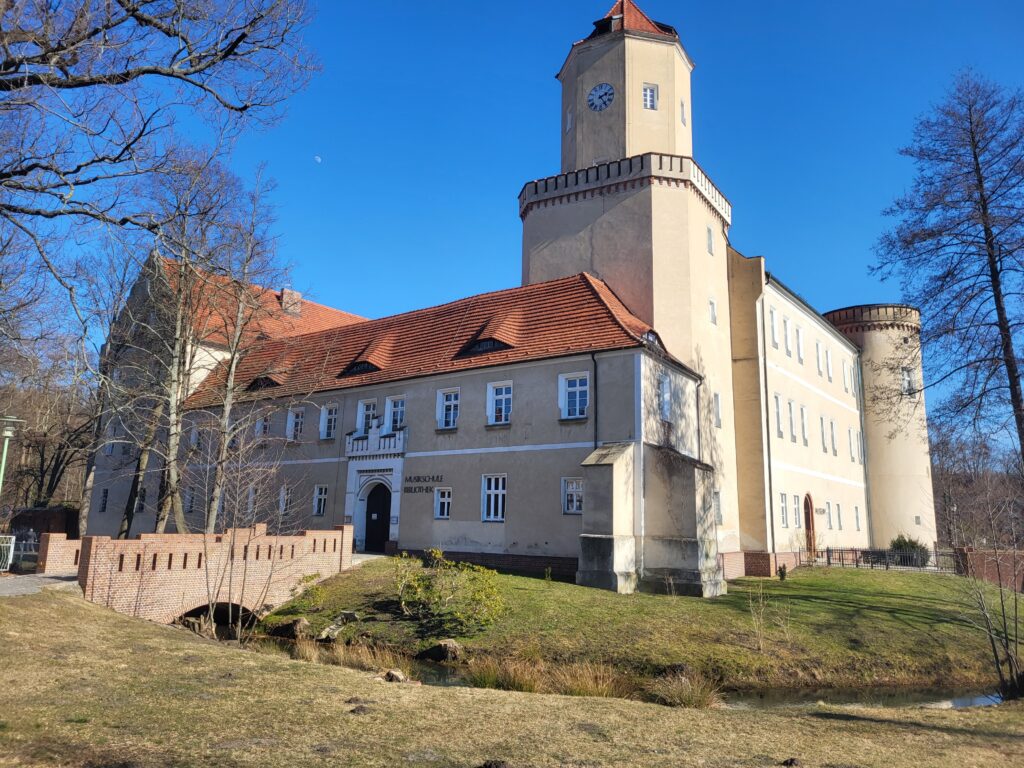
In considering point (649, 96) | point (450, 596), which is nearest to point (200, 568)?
point (450, 596)

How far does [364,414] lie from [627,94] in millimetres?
15999

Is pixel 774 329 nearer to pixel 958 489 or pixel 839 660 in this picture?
pixel 958 489

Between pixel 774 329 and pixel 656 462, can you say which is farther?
pixel 774 329

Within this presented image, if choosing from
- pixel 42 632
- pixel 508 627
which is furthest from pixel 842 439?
pixel 42 632

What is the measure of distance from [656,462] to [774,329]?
41.7 feet

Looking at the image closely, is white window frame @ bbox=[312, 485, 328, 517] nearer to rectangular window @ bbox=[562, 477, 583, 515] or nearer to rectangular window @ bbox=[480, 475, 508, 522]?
rectangular window @ bbox=[480, 475, 508, 522]

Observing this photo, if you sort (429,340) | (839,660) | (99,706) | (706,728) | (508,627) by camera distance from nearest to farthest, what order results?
(99,706), (706,728), (839,660), (508,627), (429,340)

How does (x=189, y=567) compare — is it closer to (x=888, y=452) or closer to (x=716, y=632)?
(x=716, y=632)

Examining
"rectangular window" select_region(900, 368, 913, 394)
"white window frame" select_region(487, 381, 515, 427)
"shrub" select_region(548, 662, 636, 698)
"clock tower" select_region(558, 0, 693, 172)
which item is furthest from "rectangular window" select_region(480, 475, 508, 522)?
"clock tower" select_region(558, 0, 693, 172)

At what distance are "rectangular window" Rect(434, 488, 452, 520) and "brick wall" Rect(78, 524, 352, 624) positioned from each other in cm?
355

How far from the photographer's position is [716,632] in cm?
1639

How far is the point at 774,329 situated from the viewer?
104ft

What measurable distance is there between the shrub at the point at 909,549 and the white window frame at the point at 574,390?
21168mm

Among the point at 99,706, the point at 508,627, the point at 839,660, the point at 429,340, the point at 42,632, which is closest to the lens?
the point at 99,706
